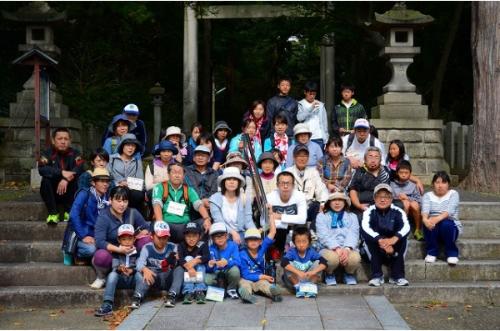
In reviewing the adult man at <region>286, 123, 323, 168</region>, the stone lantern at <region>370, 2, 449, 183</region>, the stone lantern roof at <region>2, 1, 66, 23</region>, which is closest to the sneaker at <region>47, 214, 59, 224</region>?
the adult man at <region>286, 123, 323, 168</region>

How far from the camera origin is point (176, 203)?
7.43 metres

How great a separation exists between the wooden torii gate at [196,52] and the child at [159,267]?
11.1m

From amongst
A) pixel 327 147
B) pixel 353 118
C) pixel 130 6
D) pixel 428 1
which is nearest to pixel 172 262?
pixel 327 147

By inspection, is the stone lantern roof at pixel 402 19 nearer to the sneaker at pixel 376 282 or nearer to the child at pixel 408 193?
the child at pixel 408 193

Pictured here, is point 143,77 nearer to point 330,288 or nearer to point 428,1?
point 428,1

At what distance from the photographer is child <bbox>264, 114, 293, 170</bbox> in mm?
9109

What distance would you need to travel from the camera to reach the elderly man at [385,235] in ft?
23.2

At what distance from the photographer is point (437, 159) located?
13070mm

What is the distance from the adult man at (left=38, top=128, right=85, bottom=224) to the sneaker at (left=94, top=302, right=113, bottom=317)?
1.92m

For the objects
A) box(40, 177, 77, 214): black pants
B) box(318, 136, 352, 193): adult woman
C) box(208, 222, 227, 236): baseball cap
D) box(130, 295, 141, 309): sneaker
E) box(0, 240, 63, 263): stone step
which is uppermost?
box(318, 136, 352, 193): adult woman

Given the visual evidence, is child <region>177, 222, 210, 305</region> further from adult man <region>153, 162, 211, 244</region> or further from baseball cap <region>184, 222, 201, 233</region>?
adult man <region>153, 162, 211, 244</region>

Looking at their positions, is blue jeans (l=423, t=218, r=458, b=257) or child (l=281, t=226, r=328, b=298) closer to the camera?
child (l=281, t=226, r=328, b=298)

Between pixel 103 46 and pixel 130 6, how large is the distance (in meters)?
5.97

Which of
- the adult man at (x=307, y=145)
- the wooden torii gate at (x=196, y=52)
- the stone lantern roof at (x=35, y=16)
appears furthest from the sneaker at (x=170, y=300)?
the wooden torii gate at (x=196, y=52)
